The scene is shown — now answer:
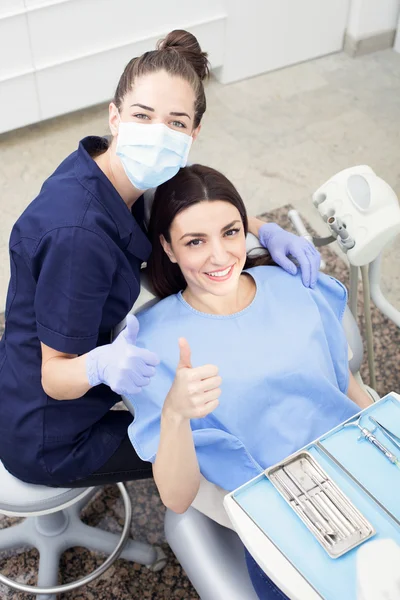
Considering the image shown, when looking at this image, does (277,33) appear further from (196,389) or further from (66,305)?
(196,389)

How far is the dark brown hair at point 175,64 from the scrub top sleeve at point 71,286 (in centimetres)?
35

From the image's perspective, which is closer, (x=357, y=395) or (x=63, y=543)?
(x=357, y=395)

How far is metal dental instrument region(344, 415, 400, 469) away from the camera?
1.26m

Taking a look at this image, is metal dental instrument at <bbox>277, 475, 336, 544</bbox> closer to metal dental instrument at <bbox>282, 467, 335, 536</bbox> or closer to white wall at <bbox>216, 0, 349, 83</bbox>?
metal dental instrument at <bbox>282, 467, 335, 536</bbox>

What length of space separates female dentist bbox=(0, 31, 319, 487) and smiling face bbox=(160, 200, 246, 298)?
3.4 inches

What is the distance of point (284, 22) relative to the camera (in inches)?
135

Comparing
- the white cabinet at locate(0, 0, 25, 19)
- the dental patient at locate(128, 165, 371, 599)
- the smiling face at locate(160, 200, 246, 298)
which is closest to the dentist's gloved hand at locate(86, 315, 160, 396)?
the dental patient at locate(128, 165, 371, 599)

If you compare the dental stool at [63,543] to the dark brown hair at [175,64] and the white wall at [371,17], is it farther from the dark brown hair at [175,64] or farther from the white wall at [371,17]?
the white wall at [371,17]

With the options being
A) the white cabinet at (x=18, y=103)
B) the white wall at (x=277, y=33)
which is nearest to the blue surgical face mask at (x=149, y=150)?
the white cabinet at (x=18, y=103)

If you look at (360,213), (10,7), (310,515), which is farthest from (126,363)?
(10,7)

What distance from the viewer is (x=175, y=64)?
4.89 ft

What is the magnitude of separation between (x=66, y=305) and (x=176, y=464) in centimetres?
36

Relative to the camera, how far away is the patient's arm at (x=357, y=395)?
1677 mm

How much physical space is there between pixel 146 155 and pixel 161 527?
1.13m
